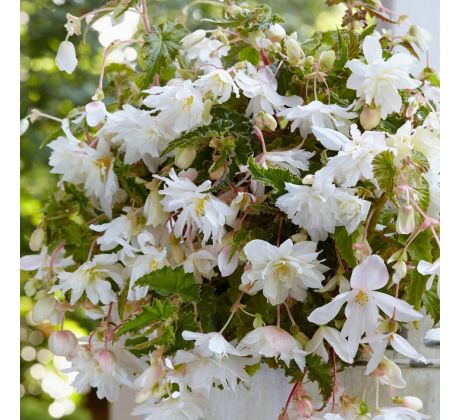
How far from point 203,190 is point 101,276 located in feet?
0.60

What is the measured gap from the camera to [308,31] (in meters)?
2.43

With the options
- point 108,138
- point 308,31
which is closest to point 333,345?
point 108,138

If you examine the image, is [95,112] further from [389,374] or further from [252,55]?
[389,374]

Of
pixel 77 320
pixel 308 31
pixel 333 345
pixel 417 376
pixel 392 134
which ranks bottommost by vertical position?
pixel 77 320

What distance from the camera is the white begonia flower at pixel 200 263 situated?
2.19 ft

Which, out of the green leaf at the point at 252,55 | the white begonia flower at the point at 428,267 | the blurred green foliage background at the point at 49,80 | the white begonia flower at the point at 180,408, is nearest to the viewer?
the white begonia flower at the point at 428,267

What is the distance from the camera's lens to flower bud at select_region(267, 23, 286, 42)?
755 millimetres

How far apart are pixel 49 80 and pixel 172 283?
5.54ft

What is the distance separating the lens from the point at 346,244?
24.0 inches

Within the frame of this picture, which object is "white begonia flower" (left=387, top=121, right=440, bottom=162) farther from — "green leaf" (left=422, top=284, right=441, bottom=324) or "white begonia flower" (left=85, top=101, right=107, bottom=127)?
"white begonia flower" (left=85, top=101, right=107, bottom=127)

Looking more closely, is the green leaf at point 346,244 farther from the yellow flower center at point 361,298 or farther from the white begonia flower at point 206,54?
the white begonia flower at point 206,54

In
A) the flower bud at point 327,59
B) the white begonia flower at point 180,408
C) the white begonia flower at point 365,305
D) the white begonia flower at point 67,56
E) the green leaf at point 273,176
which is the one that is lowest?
the white begonia flower at point 180,408

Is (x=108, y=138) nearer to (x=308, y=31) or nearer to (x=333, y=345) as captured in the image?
(x=333, y=345)

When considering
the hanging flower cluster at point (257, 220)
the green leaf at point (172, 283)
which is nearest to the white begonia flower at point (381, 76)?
the hanging flower cluster at point (257, 220)
